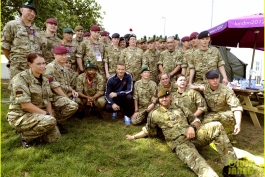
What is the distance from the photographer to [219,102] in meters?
4.20

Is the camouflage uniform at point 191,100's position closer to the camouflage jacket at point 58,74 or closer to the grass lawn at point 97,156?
the grass lawn at point 97,156

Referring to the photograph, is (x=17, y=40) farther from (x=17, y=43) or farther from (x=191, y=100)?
(x=191, y=100)

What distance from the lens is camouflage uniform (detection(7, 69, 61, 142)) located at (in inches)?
132

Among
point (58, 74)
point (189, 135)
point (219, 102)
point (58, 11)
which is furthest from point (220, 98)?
point (58, 11)

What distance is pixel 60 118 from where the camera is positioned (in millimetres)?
4211

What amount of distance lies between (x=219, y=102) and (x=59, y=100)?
3229 millimetres

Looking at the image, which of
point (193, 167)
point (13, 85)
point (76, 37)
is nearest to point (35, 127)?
point (13, 85)

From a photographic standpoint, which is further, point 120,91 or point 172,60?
point 172,60

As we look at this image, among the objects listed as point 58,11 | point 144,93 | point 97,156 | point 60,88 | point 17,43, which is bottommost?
point 97,156

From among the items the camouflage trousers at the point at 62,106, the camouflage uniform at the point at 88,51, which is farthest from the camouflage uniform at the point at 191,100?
the camouflage uniform at the point at 88,51

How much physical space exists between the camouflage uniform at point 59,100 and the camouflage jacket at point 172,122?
64.2 inches

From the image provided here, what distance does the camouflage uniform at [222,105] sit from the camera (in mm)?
4047

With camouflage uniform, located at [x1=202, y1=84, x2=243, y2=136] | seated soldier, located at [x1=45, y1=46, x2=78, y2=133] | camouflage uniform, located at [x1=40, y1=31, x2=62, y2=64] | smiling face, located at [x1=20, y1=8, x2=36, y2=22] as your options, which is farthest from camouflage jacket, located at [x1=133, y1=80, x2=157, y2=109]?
smiling face, located at [x1=20, y1=8, x2=36, y2=22]

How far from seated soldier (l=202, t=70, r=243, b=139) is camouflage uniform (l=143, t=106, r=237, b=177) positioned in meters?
0.85
